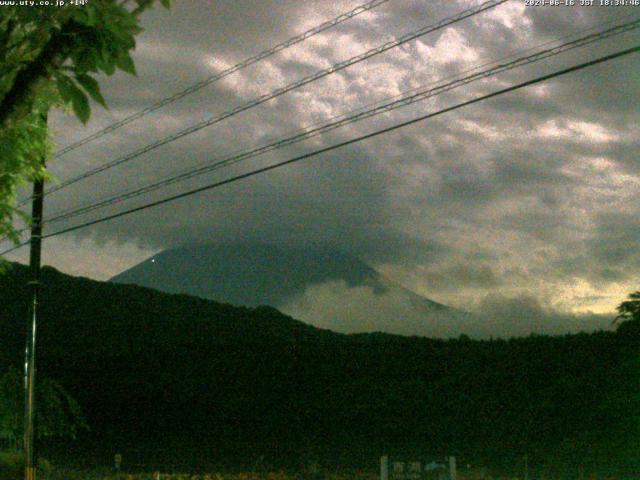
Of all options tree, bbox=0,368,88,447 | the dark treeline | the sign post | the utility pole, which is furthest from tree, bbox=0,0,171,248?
tree, bbox=0,368,88,447

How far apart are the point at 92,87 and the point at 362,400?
2446cm

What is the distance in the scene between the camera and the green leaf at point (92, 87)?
13.0ft

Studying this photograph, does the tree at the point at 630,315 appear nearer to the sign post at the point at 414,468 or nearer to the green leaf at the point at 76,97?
the sign post at the point at 414,468

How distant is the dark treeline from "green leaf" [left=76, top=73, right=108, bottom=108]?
60.7ft

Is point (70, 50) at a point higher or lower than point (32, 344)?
higher

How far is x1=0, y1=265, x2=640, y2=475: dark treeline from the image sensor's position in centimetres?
2241

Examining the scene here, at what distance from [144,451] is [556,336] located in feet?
47.0

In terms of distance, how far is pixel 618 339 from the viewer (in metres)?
22.5

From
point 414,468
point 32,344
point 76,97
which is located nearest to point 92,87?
point 76,97

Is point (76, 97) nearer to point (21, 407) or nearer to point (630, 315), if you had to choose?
point (630, 315)

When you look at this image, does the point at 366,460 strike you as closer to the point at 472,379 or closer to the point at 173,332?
the point at 472,379

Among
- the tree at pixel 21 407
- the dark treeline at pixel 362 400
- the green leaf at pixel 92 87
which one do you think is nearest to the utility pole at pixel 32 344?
the tree at pixel 21 407

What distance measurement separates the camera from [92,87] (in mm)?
3980

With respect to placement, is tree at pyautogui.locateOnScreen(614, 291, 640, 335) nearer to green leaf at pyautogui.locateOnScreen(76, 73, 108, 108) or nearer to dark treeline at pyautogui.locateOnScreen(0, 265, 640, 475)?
dark treeline at pyautogui.locateOnScreen(0, 265, 640, 475)
